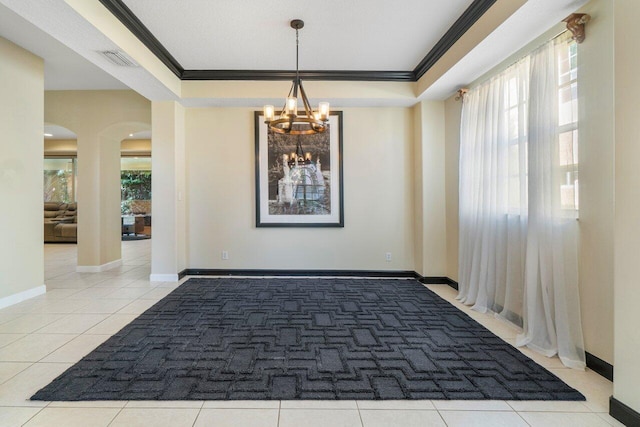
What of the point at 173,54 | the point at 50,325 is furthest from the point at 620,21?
the point at 50,325

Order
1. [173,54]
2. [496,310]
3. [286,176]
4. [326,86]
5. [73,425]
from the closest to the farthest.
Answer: [73,425] → [496,310] → [173,54] → [326,86] → [286,176]

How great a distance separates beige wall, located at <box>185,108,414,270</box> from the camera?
4.73m

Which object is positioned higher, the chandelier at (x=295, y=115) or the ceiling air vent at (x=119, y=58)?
the ceiling air vent at (x=119, y=58)

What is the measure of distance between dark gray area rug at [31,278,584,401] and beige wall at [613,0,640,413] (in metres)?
0.40

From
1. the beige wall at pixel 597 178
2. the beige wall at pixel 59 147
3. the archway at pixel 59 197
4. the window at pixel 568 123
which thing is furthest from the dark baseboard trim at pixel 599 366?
the beige wall at pixel 59 147

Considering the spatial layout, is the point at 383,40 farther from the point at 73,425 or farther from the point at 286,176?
the point at 73,425

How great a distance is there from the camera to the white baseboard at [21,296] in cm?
343

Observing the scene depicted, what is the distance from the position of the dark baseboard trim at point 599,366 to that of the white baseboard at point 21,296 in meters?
5.68

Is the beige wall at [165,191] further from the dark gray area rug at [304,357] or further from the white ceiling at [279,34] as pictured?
the dark gray area rug at [304,357]

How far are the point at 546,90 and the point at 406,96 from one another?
212 centimetres

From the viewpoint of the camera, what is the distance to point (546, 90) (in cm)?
243

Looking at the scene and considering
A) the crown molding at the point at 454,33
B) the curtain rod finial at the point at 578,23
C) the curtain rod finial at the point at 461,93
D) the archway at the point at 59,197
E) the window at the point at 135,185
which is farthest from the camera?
the window at the point at 135,185

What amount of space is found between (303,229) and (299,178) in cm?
81

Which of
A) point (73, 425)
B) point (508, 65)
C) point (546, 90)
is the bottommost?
point (73, 425)
